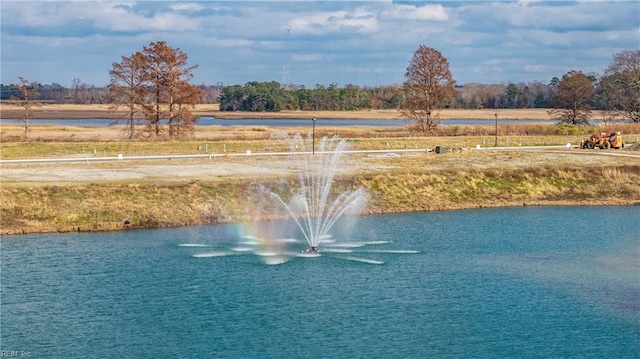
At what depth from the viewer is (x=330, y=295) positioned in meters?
40.1

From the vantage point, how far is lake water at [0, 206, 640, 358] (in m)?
33.3

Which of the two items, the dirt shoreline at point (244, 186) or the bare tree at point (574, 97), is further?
the bare tree at point (574, 97)

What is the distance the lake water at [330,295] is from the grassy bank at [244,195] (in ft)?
11.1

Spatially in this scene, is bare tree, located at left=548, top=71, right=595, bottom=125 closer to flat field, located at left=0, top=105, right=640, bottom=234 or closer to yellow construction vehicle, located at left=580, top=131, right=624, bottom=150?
flat field, located at left=0, top=105, right=640, bottom=234

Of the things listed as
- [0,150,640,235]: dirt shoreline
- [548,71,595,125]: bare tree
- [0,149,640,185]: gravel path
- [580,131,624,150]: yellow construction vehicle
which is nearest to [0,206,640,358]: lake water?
[0,150,640,235]: dirt shoreline

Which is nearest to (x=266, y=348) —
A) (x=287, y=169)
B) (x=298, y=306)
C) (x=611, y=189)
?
(x=298, y=306)

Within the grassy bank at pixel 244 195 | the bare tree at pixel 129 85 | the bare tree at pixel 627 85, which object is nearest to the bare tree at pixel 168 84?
the bare tree at pixel 129 85

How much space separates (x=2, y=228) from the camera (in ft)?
187

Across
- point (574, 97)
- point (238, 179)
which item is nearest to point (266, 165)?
point (238, 179)

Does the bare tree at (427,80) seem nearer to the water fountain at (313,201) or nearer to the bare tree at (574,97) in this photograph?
the bare tree at (574,97)

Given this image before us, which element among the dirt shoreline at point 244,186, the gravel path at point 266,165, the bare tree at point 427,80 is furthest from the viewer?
the bare tree at point 427,80

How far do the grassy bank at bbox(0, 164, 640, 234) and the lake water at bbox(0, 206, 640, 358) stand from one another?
339 centimetres

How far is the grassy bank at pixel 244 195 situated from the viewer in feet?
196

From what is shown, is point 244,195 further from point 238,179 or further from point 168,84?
point 168,84
